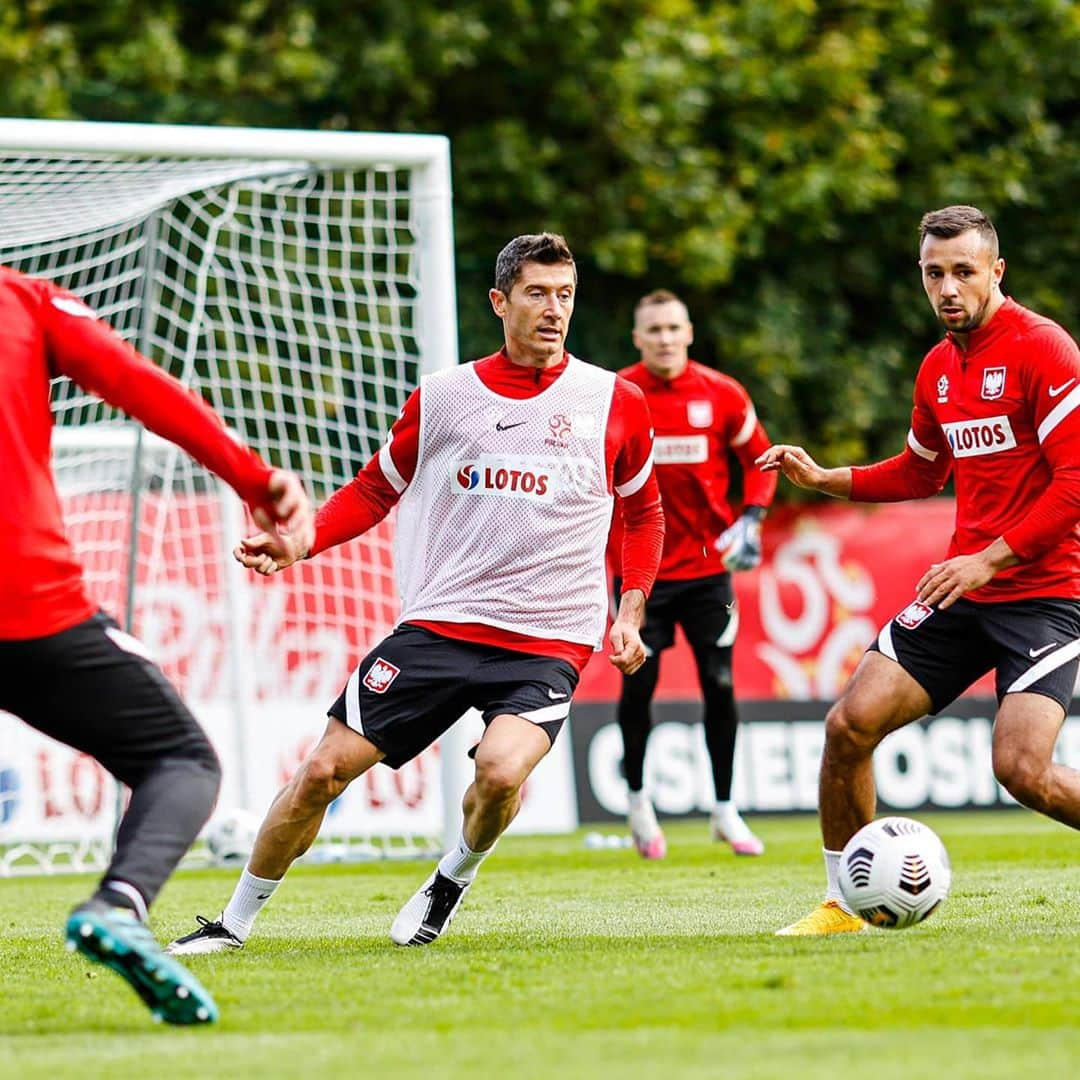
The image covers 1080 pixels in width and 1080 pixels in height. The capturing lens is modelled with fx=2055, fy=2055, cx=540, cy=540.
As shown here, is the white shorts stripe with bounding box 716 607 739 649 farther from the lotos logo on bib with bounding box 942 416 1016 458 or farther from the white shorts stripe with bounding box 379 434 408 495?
the white shorts stripe with bounding box 379 434 408 495

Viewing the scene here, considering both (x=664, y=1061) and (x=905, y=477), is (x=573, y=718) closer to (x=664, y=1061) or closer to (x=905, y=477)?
(x=905, y=477)

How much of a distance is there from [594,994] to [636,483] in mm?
2403

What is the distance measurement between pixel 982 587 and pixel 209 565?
8700mm

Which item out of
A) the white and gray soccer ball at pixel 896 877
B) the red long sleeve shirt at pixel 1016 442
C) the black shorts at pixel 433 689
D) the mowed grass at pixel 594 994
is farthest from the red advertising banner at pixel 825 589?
the white and gray soccer ball at pixel 896 877

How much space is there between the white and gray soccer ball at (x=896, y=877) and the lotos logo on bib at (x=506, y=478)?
1.62 m

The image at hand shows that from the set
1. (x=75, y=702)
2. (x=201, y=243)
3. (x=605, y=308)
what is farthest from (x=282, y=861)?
(x=605, y=308)

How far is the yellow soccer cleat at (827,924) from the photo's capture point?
6969 mm

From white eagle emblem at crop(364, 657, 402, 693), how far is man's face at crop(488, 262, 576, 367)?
1.21 metres

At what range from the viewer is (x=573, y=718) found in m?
15.0

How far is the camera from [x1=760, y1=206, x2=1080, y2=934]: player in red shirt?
22.3 feet

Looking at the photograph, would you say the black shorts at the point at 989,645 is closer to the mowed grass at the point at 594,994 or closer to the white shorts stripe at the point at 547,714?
the mowed grass at the point at 594,994

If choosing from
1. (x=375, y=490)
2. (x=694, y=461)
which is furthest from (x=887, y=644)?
(x=694, y=461)

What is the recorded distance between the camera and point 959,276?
7.00m

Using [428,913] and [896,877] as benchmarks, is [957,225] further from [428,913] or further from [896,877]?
[428,913]
